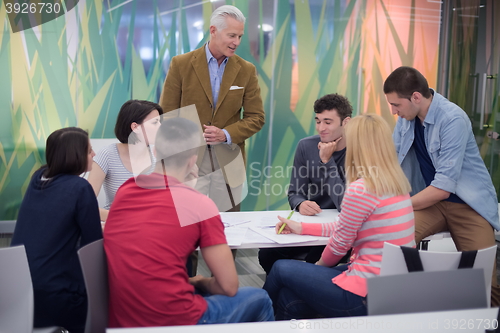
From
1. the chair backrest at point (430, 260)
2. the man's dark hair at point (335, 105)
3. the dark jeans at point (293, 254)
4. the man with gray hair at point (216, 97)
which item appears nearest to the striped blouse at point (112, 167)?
the man with gray hair at point (216, 97)

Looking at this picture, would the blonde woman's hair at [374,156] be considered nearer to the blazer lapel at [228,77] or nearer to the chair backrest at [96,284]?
the chair backrest at [96,284]

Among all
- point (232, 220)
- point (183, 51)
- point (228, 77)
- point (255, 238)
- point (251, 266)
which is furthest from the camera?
point (183, 51)

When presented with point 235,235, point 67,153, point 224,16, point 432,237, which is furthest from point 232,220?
point 224,16

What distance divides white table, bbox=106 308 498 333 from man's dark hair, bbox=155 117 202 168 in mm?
698

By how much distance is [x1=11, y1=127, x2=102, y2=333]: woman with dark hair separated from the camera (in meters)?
1.74

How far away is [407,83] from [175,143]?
1492 mm

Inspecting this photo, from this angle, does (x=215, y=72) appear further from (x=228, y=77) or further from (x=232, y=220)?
(x=232, y=220)

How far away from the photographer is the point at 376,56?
487cm

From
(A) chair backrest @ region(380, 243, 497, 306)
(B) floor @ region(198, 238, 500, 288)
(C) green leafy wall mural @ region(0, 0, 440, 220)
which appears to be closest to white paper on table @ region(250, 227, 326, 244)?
(A) chair backrest @ region(380, 243, 497, 306)

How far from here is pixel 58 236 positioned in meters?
1.76

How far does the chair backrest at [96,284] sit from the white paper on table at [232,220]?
820 millimetres

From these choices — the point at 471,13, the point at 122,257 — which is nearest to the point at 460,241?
the point at 122,257

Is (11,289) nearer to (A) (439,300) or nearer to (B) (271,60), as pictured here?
(A) (439,300)

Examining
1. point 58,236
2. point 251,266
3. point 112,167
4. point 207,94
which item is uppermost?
point 207,94
